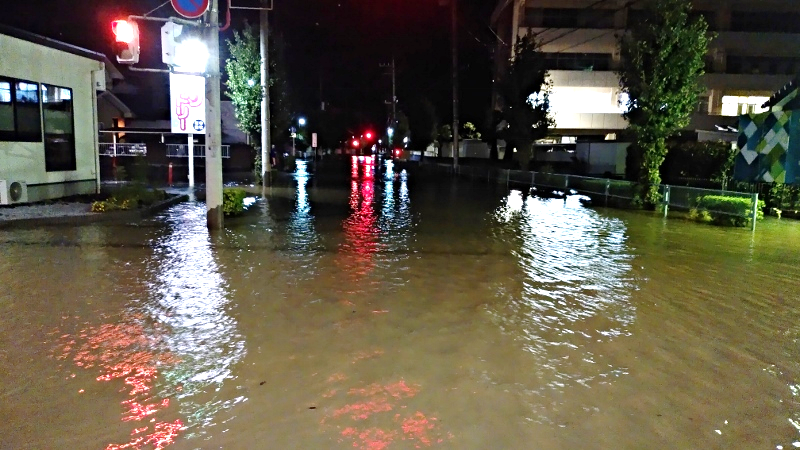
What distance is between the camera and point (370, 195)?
23719mm

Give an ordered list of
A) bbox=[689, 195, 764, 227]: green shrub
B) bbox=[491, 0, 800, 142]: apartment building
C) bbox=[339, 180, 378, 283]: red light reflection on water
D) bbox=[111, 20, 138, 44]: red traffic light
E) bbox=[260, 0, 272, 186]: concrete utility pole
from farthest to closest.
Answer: bbox=[491, 0, 800, 142]: apartment building
bbox=[260, 0, 272, 186]: concrete utility pole
bbox=[689, 195, 764, 227]: green shrub
bbox=[111, 20, 138, 44]: red traffic light
bbox=[339, 180, 378, 283]: red light reflection on water

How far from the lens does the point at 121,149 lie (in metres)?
35.8

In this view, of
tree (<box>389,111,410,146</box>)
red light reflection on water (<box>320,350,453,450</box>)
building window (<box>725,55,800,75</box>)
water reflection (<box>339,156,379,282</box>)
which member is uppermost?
building window (<box>725,55,800,75</box>)

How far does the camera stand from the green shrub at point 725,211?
15492 millimetres

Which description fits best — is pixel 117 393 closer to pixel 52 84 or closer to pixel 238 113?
pixel 52 84

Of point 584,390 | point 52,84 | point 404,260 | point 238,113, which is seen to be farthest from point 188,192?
point 584,390

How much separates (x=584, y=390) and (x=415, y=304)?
2971mm

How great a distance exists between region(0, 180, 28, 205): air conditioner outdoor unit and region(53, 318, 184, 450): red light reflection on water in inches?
412

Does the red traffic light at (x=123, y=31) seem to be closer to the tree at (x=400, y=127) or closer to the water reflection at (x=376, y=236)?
the water reflection at (x=376, y=236)

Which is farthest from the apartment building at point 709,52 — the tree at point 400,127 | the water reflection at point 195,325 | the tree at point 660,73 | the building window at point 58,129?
the water reflection at point 195,325

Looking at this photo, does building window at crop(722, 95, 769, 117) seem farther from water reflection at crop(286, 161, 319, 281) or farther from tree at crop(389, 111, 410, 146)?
water reflection at crop(286, 161, 319, 281)

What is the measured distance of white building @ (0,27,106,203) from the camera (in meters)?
14.8

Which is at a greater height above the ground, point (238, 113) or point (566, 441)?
→ point (238, 113)

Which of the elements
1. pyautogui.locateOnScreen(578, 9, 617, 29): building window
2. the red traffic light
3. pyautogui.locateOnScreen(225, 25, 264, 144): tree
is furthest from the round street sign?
pyautogui.locateOnScreen(578, 9, 617, 29): building window
